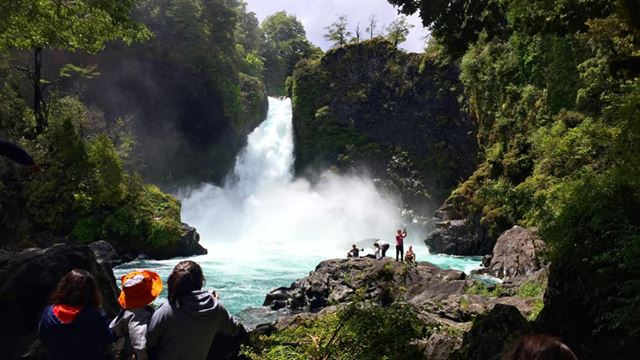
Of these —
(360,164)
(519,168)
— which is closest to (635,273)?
(519,168)

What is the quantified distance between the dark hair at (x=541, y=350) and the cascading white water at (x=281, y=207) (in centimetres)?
3198

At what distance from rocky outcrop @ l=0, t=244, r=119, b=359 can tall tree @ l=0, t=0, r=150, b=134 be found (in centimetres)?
541

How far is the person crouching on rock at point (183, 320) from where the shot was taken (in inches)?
127

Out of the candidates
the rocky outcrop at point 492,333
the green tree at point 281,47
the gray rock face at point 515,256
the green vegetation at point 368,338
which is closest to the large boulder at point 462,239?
the gray rock face at point 515,256

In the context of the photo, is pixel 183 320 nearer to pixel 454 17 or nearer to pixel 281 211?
pixel 454 17

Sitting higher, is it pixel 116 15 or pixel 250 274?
pixel 116 15

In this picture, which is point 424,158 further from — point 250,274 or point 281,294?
point 281,294

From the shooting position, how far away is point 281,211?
137 feet

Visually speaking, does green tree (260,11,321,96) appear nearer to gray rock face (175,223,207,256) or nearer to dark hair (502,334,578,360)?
gray rock face (175,223,207,256)

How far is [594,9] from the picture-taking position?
26.9 ft

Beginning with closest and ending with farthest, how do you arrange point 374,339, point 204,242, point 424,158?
point 374,339
point 204,242
point 424,158

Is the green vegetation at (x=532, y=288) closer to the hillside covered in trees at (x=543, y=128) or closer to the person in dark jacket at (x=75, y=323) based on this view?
the hillside covered in trees at (x=543, y=128)

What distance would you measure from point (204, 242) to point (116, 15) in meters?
28.0

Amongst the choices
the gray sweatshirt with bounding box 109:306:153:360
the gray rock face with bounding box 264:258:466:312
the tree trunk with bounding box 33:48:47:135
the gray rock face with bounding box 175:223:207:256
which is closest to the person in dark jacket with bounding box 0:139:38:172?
the gray sweatshirt with bounding box 109:306:153:360
